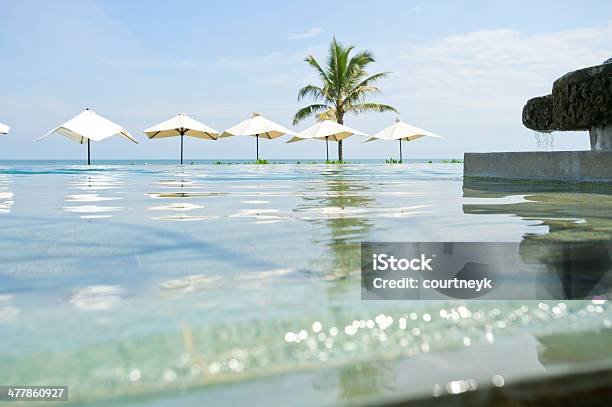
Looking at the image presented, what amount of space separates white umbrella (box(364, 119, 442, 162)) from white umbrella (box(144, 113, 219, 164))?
9.50 m

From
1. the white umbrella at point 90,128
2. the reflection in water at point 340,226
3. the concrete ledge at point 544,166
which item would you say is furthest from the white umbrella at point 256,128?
the reflection in water at point 340,226

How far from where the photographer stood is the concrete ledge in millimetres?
5762

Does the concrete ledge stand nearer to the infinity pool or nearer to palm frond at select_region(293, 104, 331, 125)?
the infinity pool

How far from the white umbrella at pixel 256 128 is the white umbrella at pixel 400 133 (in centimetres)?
574

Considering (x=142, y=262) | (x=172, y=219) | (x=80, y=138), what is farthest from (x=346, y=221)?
(x=80, y=138)

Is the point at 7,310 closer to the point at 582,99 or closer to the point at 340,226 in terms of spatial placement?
the point at 340,226

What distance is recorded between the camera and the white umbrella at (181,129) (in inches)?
952

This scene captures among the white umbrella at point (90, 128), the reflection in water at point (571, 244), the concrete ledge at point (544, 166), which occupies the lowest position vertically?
the reflection in water at point (571, 244)

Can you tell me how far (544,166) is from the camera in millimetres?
6750

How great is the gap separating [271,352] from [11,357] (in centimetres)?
44

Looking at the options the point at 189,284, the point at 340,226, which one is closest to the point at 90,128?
the point at 340,226

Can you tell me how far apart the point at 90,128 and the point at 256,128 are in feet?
26.7

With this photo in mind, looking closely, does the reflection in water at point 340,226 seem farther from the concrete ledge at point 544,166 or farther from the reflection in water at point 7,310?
the concrete ledge at point 544,166

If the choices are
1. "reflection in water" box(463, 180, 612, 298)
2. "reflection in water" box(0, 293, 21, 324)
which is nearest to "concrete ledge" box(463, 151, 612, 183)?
"reflection in water" box(463, 180, 612, 298)
